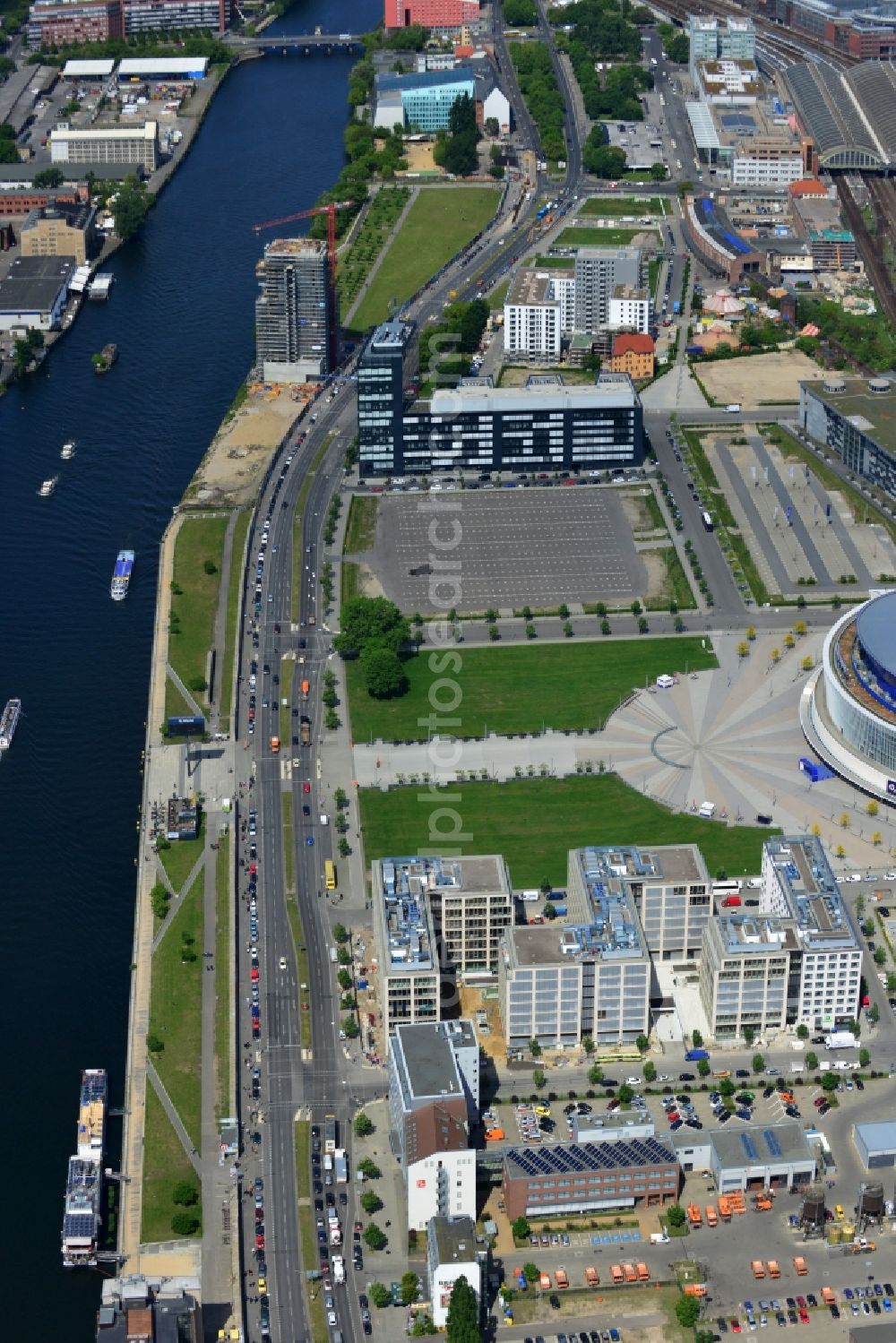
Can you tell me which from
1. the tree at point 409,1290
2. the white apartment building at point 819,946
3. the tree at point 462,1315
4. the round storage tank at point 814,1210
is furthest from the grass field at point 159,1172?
the white apartment building at point 819,946

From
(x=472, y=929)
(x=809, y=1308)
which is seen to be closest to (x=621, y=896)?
(x=472, y=929)

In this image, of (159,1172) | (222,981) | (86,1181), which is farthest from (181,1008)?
(86,1181)

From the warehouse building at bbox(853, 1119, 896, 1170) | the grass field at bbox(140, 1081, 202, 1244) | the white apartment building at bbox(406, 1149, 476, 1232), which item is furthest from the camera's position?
the warehouse building at bbox(853, 1119, 896, 1170)

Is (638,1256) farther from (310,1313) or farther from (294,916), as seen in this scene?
(294,916)

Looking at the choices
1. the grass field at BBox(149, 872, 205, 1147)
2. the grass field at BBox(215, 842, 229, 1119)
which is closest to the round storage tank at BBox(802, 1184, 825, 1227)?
the grass field at BBox(215, 842, 229, 1119)

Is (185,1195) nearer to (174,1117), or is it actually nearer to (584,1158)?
(174,1117)

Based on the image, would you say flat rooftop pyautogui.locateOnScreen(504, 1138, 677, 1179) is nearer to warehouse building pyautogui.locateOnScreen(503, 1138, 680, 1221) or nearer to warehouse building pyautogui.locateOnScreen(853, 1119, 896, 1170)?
warehouse building pyautogui.locateOnScreen(503, 1138, 680, 1221)
